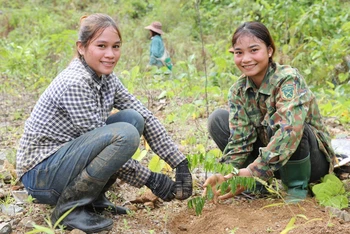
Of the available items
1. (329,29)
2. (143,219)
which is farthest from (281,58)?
(143,219)

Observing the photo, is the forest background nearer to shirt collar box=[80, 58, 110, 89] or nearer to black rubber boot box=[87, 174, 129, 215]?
black rubber boot box=[87, 174, 129, 215]

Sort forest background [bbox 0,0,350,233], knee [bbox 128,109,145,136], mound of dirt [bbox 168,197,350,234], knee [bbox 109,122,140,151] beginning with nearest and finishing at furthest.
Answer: mound of dirt [bbox 168,197,350,234], knee [bbox 109,122,140,151], knee [bbox 128,109,145,136], forest background [bbox 0,0,350,233]

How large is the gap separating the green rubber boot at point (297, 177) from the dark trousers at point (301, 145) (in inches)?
1.5

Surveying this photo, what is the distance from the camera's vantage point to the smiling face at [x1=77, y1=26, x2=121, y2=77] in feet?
8.61

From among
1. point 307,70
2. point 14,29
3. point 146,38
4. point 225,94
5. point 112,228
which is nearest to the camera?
point 112,228

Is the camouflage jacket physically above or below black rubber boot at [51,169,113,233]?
above

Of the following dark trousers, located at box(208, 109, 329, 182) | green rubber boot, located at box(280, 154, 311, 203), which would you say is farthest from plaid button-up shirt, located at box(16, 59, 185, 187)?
green rubber boot, located at box(280, 154, 311, 203)

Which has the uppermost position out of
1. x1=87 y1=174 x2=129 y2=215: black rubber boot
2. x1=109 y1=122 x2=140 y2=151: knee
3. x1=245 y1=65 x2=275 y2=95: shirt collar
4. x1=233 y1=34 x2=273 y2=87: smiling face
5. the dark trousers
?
x1=233 y1=34 x2=273 y2=87: smiling face

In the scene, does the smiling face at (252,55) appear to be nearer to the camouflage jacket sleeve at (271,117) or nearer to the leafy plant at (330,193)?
the camouflage jacket sleeve at (271,117)

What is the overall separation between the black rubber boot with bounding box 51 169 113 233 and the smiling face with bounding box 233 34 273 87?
1.03 m

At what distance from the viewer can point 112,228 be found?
2.60 meters

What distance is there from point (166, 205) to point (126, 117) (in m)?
0.61

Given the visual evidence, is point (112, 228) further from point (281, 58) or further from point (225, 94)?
point (281, 58)

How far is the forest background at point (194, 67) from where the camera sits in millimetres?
4801
